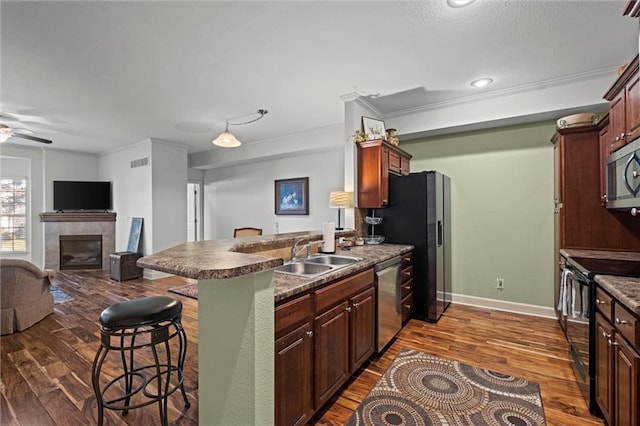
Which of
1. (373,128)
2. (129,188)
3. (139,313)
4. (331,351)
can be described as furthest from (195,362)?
(129,188)

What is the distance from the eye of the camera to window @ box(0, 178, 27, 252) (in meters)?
6.01

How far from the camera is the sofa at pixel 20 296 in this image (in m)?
3.09

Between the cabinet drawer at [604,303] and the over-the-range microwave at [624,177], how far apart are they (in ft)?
2.60

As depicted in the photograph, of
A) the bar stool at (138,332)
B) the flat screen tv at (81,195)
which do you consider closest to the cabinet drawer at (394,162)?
the bar stool at (138,332)

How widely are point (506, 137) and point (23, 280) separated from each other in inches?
239

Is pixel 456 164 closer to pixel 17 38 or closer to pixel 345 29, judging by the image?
pixel 345 29

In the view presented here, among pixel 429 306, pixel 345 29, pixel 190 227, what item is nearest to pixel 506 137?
pixel 429 306

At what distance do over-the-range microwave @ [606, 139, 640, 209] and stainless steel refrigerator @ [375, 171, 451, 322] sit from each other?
1.46 m

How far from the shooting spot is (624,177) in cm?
220

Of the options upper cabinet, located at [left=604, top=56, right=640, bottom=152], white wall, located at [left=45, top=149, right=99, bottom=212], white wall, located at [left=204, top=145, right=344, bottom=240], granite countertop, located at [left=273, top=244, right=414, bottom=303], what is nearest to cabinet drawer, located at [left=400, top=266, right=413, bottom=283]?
granite countertop, located at [left=273, top=244, right=414, bottom=303]

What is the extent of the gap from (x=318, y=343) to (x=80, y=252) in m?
7.04

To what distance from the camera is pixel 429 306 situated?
3.36 m

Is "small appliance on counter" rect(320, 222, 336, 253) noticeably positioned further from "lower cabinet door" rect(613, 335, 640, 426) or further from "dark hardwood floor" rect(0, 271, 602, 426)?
"lower cabinet door" rect(613, 335, 640, 426)

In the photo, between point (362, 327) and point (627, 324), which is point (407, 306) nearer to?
point (362, 327)
